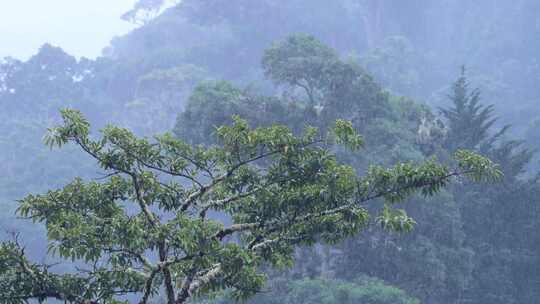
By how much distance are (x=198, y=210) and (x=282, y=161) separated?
3.29ft

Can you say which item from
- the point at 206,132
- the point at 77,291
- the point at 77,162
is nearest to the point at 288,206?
the point at 77,291

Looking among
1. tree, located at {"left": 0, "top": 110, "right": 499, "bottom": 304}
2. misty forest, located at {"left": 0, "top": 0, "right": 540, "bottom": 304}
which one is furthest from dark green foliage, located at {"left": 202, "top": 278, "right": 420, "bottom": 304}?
tree, located at {"left": 0, "top": 110, "right": 499, "bottom": 304}

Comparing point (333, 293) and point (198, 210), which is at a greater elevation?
point (333, 293)

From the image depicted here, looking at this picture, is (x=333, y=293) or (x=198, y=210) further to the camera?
(x=333, y=293)

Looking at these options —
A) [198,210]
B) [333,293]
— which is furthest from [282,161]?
[333,293]

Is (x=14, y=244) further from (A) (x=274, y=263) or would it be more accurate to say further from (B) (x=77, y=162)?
(B) (x=77, y=162)

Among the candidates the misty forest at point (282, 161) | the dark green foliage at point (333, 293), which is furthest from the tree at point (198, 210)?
the dark green foliage at point (333, 293)

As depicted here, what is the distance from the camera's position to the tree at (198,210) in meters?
8.14

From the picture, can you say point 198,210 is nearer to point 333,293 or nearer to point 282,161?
point 282,161

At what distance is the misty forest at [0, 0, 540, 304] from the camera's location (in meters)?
8.47

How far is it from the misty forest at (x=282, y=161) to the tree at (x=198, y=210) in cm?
2

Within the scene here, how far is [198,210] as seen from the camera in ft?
29.6

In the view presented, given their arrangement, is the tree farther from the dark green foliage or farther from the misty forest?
the dark green foliage

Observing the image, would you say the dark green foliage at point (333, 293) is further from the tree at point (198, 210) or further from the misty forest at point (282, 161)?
the tree at point (198, 210)
